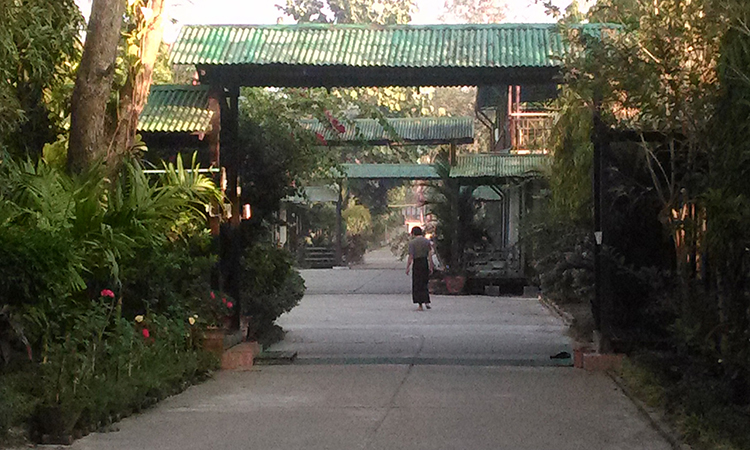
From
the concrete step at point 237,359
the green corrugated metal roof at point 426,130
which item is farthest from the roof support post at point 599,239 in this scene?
the green corrugated metal roof at point 426,130

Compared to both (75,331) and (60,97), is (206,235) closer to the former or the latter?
(60,97)

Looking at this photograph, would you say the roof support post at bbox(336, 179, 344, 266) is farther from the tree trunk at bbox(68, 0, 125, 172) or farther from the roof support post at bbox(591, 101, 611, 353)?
the tree trunk at bbox(68, 0, 125, 172)

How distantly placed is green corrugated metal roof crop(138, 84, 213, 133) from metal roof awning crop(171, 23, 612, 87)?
327mm

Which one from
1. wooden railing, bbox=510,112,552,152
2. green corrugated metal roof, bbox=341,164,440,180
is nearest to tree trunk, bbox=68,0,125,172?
wooden railing, bbox=510,112,552,152

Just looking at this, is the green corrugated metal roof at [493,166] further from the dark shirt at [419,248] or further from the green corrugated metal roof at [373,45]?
the green corrugated metal roof at [373,45]

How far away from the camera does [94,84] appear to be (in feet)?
39.8

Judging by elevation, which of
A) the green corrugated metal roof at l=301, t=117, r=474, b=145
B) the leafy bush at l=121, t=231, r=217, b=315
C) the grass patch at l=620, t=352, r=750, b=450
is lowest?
the grass patch at l=620, t=352, r=750, b=450

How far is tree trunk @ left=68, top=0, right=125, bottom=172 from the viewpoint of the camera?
473 inches

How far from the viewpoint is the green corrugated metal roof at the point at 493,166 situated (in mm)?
29172

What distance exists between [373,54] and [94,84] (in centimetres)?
353

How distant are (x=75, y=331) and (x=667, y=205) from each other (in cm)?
634

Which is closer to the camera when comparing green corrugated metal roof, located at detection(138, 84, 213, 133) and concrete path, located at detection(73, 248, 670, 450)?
concrete path, located at detection(73, 248, 670, 450)

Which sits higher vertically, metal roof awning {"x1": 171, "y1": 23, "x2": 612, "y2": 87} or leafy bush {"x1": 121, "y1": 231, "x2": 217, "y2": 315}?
metal roof awning {"x1": 171, "y1": 23, "x2": 612, "y2": 87}

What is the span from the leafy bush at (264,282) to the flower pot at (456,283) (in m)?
13.1
